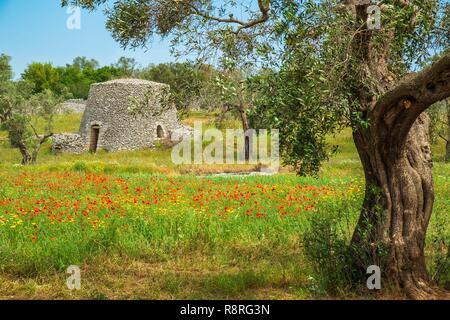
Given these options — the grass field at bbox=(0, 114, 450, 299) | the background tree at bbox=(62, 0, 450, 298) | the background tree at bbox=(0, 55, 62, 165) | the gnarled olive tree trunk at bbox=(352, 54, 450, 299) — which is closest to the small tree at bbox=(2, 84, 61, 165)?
the background tree at bbox=(0, 55, 62, 165)

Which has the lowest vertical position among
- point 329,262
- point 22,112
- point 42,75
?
point 329,262

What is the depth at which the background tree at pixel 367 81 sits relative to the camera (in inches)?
265

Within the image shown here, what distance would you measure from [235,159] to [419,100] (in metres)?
31.0

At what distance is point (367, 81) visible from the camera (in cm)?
727

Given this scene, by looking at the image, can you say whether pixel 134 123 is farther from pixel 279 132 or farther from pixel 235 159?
pixel 279 132

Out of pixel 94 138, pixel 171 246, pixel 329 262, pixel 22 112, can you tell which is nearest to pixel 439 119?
pixel 171 246

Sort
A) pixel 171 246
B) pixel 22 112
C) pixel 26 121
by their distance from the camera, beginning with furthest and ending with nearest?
pixel 22 112 < pixel 26 121 < pixel 171 246

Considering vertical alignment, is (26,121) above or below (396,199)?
above

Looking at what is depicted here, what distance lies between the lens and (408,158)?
7.81 meters

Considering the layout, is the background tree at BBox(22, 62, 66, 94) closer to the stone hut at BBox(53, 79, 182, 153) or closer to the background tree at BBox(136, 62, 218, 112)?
the stone hut at BBox(53, 79, 182, 153)

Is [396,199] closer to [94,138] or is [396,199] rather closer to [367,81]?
[367,81]

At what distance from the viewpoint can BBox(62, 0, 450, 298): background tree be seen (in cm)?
672

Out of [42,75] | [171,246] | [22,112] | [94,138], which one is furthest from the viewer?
[42,75]
